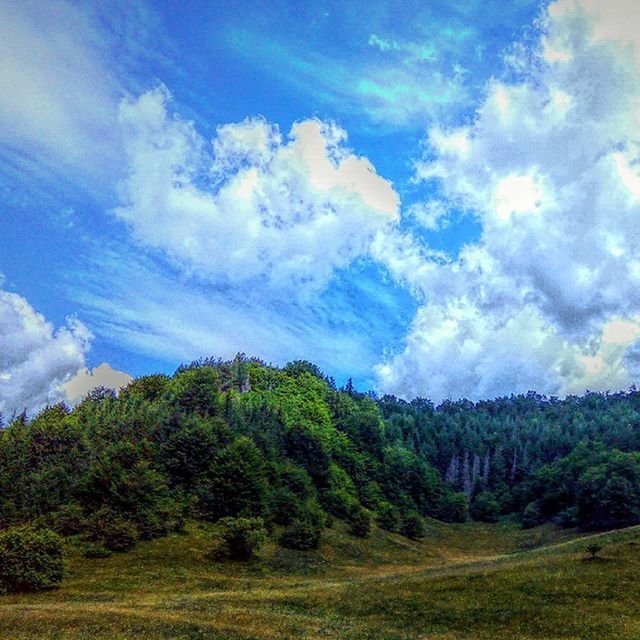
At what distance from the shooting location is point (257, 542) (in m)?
63.9

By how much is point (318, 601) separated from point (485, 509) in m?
132

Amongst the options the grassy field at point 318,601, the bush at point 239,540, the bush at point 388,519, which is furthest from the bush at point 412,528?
the bush at point 239,540

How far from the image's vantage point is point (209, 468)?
297ft

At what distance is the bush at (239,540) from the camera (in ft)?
206

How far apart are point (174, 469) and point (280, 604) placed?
54.2m

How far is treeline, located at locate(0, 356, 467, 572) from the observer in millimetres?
72812

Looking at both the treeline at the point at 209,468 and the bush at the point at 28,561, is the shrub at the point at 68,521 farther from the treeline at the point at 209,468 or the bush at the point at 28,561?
the bush at the point at 28,561

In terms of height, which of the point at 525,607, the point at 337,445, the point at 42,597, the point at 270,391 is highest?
→ the point at 270,391

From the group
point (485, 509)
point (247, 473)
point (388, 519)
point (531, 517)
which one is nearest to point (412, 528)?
point (388, 519)

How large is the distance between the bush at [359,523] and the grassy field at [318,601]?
33.3m

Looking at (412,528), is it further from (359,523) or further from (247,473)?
(247,473)

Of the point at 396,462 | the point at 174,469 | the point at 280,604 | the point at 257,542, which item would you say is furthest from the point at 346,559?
the point at 396,462

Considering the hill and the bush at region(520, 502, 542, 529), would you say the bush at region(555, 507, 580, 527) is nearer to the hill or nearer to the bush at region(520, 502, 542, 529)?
the hill

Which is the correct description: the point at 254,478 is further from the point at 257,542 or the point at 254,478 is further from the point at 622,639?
the point at 622,639
